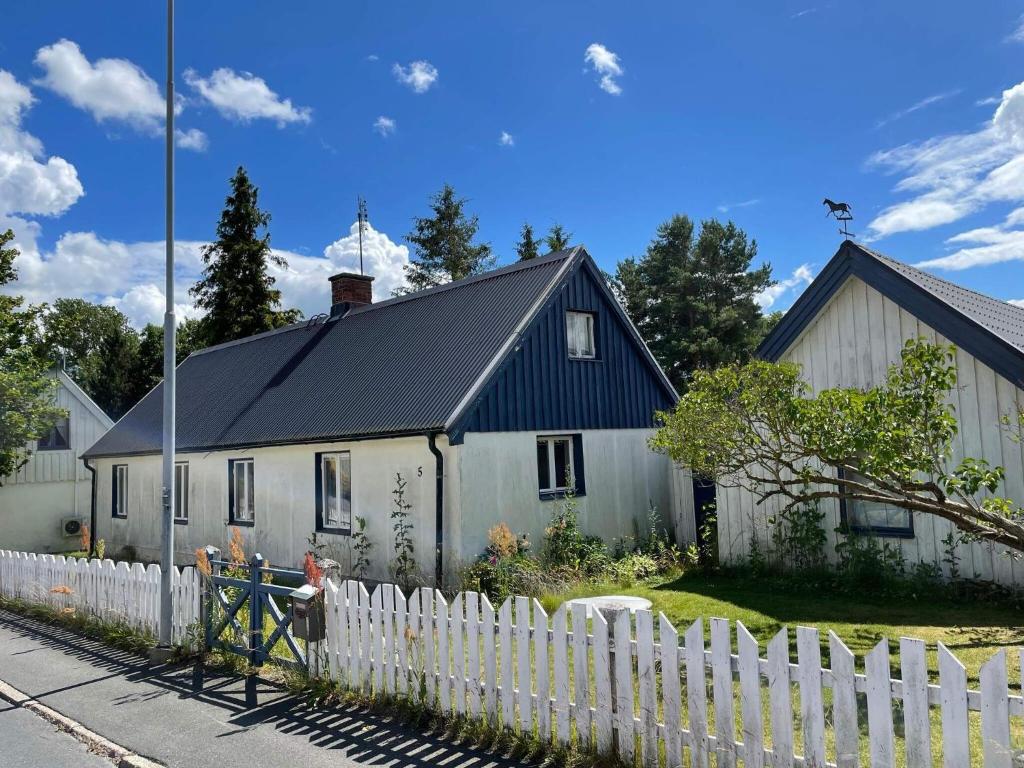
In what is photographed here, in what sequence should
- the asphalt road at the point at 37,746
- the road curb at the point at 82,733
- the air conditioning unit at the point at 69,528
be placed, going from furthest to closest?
1. the air conditioning unit at the point at 69,528
2. the asphalt road at the point at 37,746
3. the road curb at the point at 82,733

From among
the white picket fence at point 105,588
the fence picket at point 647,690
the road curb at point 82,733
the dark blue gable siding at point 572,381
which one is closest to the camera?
the fence picket at point 647,690

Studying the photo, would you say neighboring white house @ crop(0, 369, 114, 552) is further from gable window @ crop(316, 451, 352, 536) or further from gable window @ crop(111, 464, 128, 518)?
gable window @ crop(316, 451, 352, 536)

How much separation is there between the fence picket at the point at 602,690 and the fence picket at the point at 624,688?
55 mm

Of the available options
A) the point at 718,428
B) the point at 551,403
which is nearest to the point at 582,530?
the point at 551,403

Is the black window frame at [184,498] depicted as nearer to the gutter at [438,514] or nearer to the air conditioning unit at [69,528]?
the air conditioning unit at [69,528]

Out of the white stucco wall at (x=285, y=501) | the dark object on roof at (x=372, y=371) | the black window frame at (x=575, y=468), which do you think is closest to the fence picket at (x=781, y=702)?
the dark object on roof at (x=372, y=371)

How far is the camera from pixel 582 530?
1416cm

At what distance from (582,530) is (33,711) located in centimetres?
911

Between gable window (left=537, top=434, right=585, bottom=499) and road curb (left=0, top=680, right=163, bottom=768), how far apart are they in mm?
8222

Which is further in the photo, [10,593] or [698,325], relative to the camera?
[698,325]

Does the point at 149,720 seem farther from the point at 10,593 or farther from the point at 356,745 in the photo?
the point at 10,593

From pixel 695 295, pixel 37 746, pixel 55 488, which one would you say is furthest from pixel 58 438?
pixel 695 295

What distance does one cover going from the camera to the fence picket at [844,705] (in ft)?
13.6

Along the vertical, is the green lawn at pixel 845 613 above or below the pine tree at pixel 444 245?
below
